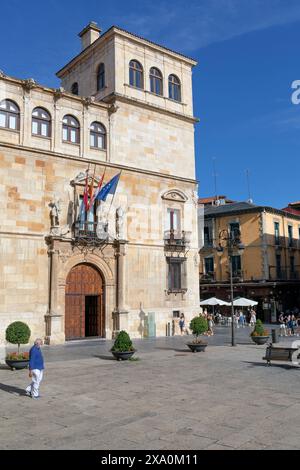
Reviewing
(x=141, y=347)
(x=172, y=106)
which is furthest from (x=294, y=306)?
(x=141, y=347)

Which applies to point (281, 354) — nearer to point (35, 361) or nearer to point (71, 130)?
point (35, 361)

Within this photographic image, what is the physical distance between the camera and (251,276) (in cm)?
4919

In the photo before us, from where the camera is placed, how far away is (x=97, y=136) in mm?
29188

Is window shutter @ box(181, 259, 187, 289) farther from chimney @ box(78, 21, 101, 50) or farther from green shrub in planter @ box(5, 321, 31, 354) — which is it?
chimney @ box(78, 21, 101, 50)

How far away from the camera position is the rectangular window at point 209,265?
172 feet

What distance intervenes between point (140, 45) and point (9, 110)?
11.5 metres

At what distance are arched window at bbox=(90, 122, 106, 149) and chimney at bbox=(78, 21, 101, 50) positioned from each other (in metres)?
8.30

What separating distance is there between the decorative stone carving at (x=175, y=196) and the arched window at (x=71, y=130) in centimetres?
742

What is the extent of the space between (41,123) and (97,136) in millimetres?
3963

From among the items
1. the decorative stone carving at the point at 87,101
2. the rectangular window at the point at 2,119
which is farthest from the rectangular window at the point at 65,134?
the rectangular window at the point at 2,119

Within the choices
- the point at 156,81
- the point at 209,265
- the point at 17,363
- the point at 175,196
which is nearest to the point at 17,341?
the point at 17,363

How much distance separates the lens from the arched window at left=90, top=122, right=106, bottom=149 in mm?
28891

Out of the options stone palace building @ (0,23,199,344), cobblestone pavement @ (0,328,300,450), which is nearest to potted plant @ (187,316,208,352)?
cobblestone pavement @ (0,328,300,450)

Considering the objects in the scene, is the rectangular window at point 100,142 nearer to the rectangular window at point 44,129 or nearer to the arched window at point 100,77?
the rectangular window at point 44,129
